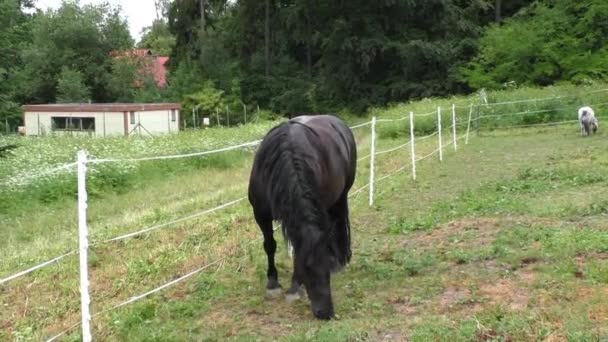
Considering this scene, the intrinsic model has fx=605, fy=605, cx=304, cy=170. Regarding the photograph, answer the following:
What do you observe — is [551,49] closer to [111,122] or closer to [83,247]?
[111,122]

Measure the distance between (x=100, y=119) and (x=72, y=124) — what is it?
172 cm

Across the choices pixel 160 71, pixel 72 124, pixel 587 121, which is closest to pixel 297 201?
pixel 587 121

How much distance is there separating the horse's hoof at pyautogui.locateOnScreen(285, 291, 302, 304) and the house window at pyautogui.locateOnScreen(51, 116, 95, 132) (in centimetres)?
2746

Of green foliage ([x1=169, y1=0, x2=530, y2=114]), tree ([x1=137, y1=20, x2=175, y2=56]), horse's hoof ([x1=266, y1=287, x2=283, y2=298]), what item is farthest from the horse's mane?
tree ([x1=137, y1=20, x2=175, y2=56])

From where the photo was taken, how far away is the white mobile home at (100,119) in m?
28.9

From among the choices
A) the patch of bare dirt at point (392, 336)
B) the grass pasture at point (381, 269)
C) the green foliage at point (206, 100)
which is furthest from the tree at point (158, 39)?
the patch of bare dirt at point (392, 336)

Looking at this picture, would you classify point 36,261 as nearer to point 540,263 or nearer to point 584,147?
point 540,263

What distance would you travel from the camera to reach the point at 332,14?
34625 millimetres

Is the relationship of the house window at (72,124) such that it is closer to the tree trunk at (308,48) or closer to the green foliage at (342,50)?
the green foliage at (342,50)

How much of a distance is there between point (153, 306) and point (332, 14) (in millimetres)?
31997

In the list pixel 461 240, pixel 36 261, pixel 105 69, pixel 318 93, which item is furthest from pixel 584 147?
pixel 105 69

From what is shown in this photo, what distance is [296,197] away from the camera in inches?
152

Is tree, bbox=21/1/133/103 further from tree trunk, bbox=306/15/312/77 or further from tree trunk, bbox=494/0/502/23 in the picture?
tree trunk, bbox=494/0/502/23

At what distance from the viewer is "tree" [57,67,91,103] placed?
3994cm
